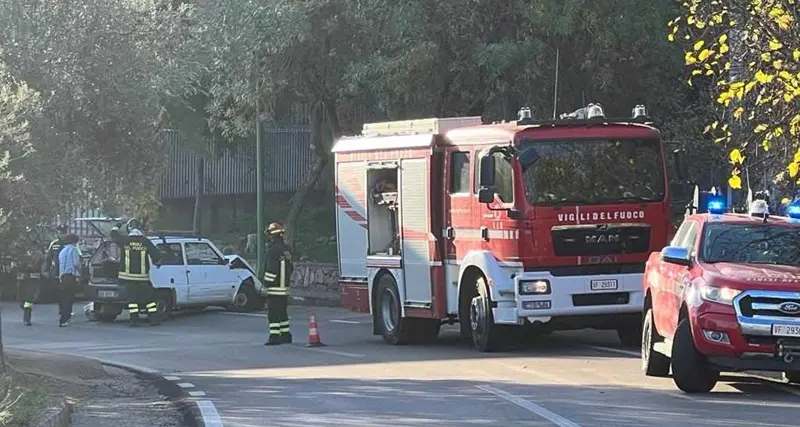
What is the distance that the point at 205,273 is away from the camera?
28.5 m

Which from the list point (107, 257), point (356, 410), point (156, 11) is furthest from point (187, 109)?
point (356, 410)

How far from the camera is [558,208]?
723 inches

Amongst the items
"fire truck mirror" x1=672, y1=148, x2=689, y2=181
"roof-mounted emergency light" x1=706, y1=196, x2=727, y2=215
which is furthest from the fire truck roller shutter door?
"roof-mounted emergency light" x1=706, y1=196, x2=727, y2=215

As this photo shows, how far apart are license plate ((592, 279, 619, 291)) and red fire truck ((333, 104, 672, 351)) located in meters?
0.01

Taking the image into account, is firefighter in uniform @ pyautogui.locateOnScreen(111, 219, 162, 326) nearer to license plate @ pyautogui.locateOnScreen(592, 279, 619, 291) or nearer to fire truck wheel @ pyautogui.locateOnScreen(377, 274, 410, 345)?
fire truck wheel @ pyautogui.locateOnScreen(377, 274, 410, 345)

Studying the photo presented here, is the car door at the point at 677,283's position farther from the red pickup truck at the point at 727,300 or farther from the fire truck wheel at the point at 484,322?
the fire truck wheel at the point at 484,322

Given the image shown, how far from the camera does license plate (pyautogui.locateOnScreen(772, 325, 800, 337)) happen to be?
13.4 meters

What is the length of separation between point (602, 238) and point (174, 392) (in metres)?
6.01

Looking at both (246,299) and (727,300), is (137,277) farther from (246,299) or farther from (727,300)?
(727,300)

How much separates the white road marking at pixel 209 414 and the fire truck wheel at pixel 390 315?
21.2ft

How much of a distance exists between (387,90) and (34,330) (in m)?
8.12

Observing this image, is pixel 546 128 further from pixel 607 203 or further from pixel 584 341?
pixel 584 341

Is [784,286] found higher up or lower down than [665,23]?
lower down

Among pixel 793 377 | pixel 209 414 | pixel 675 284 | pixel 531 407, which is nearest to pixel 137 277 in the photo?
pixel 209 414
